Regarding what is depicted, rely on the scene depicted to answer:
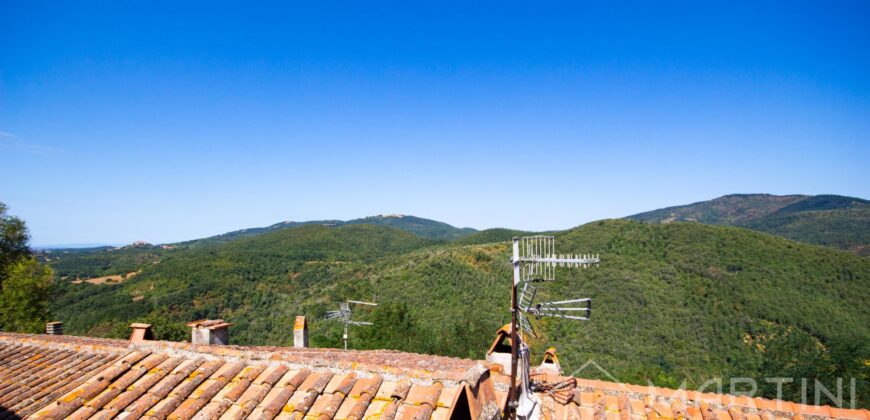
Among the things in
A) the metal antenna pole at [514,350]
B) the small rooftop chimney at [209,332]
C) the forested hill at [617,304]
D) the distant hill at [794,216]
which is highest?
the distant hill at [794,216]

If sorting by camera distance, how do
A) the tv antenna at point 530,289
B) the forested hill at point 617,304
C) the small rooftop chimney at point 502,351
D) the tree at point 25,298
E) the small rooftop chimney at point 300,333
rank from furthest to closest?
the forested hill at point 617,304 → the tree at point 25,298 → the small rooftop chimney at point 300,333 → the small rooftop chimney at point 502,351 → the tv antenna at point 530,289

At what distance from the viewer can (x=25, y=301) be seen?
66.6 feet

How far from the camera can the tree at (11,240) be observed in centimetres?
2291

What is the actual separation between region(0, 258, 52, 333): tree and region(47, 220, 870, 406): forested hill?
5962 millimetres

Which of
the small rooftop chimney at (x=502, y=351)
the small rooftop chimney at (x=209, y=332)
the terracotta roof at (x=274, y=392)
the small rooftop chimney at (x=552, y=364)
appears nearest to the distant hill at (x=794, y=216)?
the small rooftop chimney at (x=552, y=364)

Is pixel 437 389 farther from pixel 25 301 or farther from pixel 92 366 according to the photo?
pixel 25 301

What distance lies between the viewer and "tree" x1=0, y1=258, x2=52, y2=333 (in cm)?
1984

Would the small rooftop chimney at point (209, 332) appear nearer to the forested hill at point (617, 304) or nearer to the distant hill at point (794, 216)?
the forested hill at point (617, 304)

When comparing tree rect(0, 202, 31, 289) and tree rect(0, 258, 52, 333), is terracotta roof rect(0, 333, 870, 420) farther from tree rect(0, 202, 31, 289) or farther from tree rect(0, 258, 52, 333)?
tree rect(0, 202, 31, 289)

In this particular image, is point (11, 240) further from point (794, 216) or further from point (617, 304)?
point (794, 216)

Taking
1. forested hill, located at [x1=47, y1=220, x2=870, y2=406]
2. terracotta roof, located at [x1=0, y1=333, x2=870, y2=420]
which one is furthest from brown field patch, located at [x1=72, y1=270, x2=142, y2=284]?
terracotta roof, located at [x1=0, y1=333, x2=870, y2=420]

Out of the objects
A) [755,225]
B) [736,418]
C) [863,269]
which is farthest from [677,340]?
[755,225]

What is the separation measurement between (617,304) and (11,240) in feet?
150

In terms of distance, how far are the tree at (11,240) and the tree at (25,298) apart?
1.81 m
